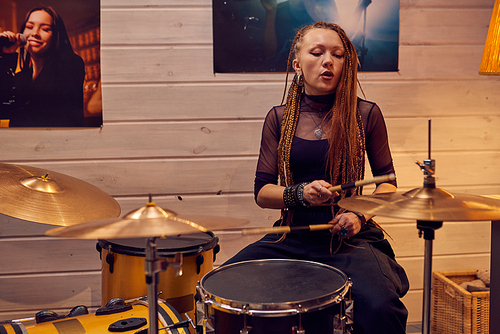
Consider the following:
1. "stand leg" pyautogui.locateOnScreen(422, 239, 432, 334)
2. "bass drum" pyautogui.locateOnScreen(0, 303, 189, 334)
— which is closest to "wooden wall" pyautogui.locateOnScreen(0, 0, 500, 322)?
"bass drum" pyautogui.locateOnScreen(0, 303, 189, 334)

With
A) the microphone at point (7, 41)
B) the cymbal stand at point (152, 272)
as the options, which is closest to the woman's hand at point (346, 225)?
the cymbal stand at point (152, 272)

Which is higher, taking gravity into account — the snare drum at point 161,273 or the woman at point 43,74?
the woman at point 43,74

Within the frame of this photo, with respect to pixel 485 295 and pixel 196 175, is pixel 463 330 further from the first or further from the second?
pixel 196 175

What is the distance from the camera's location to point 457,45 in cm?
196

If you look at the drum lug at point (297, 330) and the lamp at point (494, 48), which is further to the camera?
the lamp at point (494, 48)

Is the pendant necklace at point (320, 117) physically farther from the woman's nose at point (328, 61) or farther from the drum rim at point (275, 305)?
the drum rim at point (275, 305)

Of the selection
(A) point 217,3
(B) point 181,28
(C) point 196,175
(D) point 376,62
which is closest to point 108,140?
(C) point 196,175

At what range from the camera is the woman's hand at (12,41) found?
1792mm

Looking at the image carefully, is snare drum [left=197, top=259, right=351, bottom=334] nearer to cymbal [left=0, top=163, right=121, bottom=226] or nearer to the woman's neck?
cymbal [left=0, top=163, right=121, bottom=226]

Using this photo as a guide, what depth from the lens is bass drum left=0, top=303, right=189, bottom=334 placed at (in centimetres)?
104

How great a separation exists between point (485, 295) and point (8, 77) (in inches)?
87.8

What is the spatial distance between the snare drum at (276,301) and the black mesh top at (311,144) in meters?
0.43

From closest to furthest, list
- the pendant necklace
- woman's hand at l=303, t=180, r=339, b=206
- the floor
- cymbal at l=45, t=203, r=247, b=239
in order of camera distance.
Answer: cymbal at l=45, t=203, r=247, b=239
woman's hand at l=303, t=180, r=339, b=206
the pendant necklace
the floor

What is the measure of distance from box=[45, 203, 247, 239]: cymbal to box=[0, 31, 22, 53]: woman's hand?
1281 millimetres
